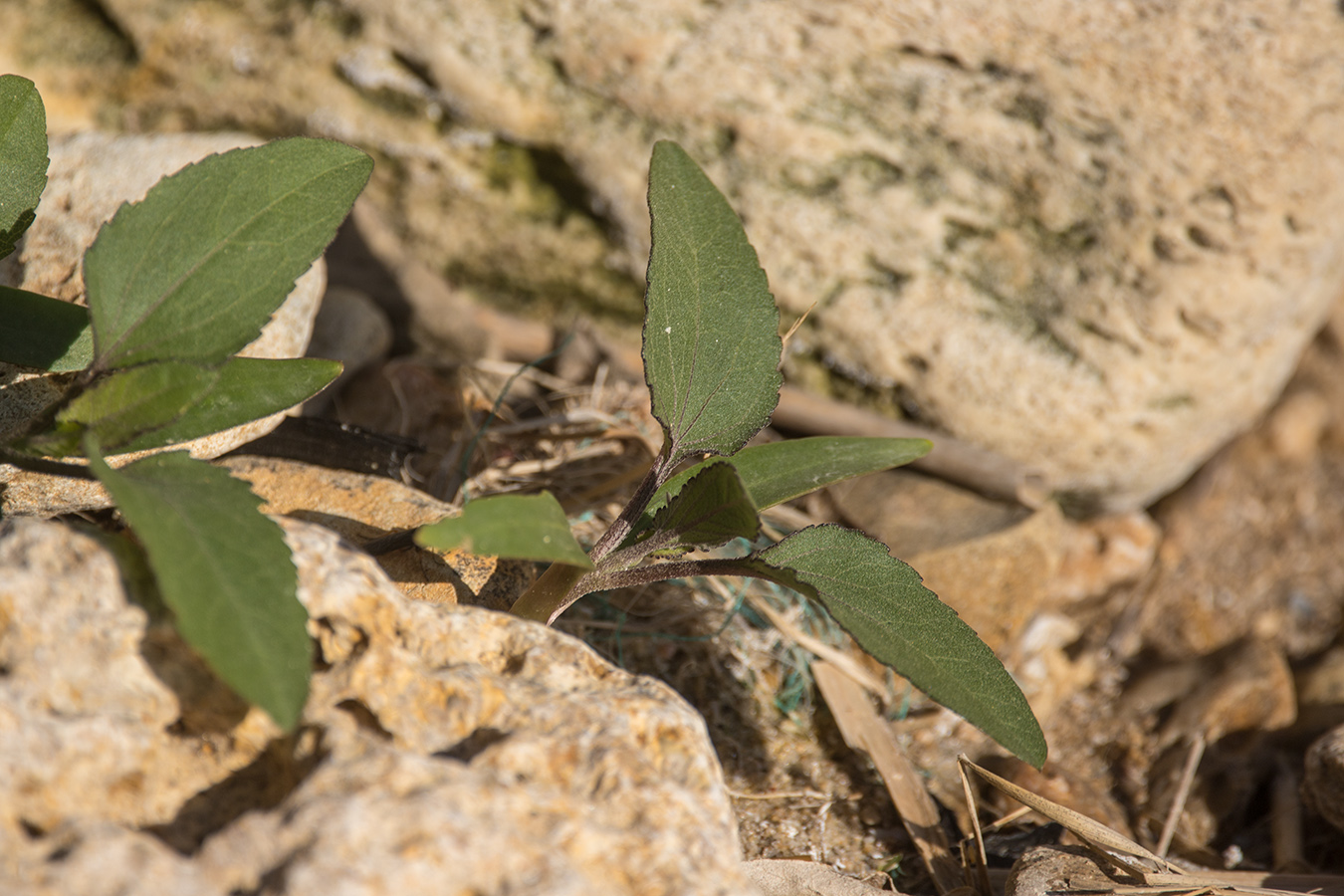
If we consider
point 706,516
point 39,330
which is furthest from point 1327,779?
point 39,330

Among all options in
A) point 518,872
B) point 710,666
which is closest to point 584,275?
point 710,666

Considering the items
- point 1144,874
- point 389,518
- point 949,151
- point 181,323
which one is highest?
point 949,151

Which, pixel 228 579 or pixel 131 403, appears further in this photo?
pixel 131 403

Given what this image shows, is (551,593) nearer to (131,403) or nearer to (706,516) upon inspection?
(706,516)

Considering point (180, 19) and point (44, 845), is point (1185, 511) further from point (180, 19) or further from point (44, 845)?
point (180, 19)

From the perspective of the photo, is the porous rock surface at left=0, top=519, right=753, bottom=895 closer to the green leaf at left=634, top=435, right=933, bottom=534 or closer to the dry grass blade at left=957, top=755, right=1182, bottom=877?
the green leaf at left=634, top=435, right=933, bottom=534

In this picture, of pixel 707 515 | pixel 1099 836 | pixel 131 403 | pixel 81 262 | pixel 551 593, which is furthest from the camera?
pixel 81 262

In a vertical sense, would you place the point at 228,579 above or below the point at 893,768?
above
